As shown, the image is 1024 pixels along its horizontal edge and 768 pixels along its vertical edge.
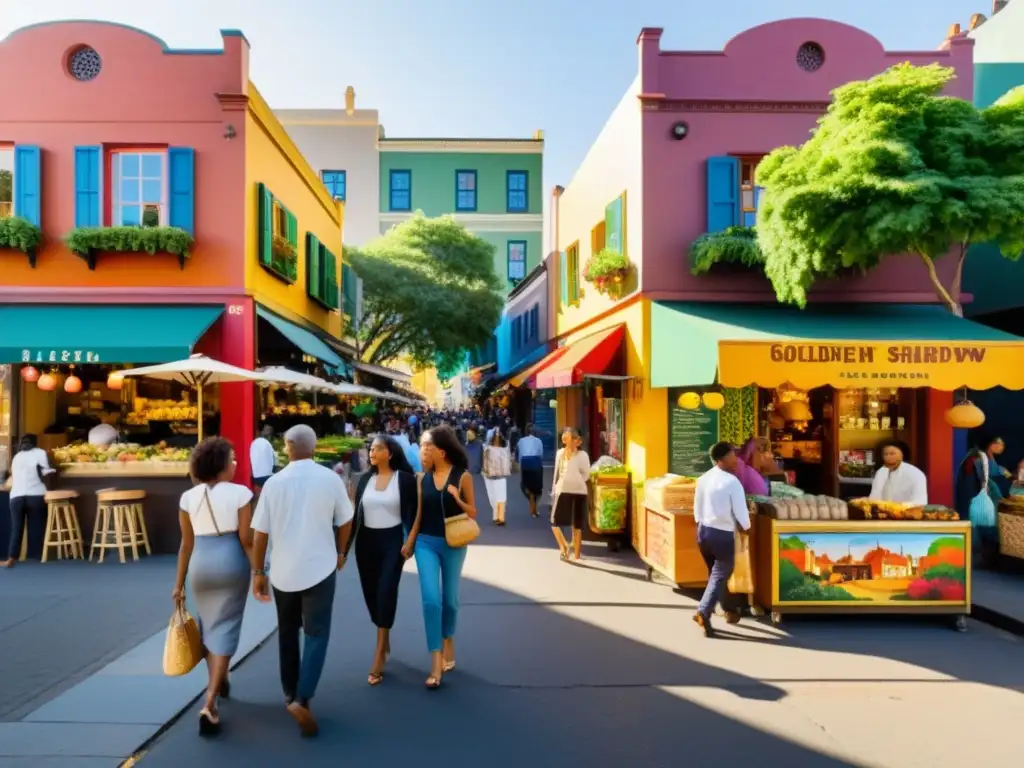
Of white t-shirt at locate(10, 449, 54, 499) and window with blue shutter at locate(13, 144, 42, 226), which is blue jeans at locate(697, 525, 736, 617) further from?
window with blue shutter at locate(13, 144, 42, 226)

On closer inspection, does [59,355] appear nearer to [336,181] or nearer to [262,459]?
[262,459]

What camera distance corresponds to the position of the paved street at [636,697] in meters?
4.50

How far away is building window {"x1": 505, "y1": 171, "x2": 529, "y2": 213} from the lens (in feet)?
122

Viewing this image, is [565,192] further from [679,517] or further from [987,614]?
[987,614]

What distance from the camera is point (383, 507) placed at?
17.7ft

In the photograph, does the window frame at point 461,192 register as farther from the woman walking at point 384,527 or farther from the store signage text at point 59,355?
the woman walking at point 384,527

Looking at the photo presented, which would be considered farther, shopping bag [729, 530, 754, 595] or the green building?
the green building

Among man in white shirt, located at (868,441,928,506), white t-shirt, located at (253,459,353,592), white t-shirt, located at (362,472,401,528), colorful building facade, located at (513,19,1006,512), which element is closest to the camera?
white t-shirt, located at (253,459,353,592)

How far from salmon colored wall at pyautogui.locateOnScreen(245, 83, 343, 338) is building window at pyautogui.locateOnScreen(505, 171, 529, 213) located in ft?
54.5

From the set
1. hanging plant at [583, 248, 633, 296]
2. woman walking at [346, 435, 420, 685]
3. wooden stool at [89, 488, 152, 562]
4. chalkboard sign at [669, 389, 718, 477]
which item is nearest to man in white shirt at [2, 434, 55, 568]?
wooden stool at [89, 488, 152, 562]

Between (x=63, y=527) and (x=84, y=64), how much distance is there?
7611mm

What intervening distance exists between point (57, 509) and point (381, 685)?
23.0ft

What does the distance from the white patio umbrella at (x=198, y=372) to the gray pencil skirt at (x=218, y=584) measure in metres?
5.85

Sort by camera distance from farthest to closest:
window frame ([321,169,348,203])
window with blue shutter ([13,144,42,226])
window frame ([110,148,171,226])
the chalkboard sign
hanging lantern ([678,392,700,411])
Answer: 1. window frame ([321,169,348,203])
2. window frame ([110,148,171,226])
3. window with blue shutter ([13,144,42,226])
4. the chalkboard sign
5. hanging lantern ([678,392,700,411])
